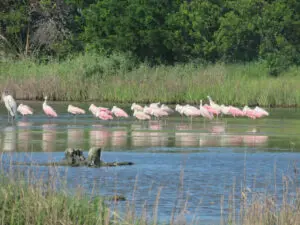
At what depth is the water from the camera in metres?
12.4

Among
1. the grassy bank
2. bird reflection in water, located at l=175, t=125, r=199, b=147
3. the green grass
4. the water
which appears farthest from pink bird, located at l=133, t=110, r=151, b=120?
the green grass

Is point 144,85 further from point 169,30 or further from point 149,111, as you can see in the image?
point 169,30

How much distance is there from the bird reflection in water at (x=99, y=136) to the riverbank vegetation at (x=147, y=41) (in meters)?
12.9

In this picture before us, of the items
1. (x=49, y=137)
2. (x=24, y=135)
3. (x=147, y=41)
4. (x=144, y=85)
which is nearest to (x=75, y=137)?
(x=49, y=137)

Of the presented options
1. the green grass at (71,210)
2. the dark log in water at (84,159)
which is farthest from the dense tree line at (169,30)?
the green grass at (71,210)

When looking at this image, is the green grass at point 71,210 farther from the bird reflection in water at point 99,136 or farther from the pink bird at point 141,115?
the pink bird at point 141,115

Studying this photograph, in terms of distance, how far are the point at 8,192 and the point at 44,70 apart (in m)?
30.4

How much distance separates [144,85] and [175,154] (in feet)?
60.1

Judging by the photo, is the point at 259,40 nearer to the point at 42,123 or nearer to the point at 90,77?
the point at 90,77

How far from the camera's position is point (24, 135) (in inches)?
858

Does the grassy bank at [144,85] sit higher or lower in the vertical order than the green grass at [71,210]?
higher

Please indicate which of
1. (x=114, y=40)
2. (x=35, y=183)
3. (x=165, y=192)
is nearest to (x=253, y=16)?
(x=114, y=40)

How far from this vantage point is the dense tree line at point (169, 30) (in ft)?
158

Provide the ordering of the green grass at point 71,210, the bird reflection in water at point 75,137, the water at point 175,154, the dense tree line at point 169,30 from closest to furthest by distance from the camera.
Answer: the green grass at point 71,210
the water at point 175,154
the bird reflection in water at point 75,137
the dense tree line at point 169,30
